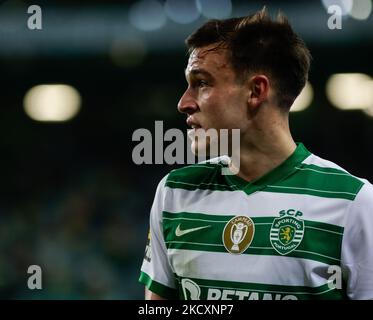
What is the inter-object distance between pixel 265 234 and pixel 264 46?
651mm

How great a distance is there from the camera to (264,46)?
235 cm

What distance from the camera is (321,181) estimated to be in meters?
2.22

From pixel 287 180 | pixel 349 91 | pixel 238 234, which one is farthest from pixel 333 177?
pixel 349 91

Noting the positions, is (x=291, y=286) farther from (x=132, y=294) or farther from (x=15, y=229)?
(x=15, y=229)

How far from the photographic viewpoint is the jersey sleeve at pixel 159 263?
2307 millimetres

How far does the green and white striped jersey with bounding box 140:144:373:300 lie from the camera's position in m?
2.08

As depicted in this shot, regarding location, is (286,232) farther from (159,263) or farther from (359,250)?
(159,263)

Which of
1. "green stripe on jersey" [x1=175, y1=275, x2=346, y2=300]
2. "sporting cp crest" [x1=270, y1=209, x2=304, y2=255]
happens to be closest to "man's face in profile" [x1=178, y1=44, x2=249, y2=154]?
"sporting cp crest" [x1=270, y1=209, x2=304, y2=255]

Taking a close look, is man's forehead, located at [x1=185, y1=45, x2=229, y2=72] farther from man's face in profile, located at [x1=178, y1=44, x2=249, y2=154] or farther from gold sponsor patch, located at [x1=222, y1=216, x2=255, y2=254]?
gold sponsor patch, located at [x1=222, y1=216, x2=255, y2=254]

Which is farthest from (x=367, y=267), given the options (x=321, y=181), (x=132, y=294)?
(x=132, y=294)

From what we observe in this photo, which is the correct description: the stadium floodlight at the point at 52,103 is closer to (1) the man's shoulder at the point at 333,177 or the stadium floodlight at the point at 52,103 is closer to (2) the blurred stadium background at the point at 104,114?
(2) the blurred stadium background at the point at 104,114

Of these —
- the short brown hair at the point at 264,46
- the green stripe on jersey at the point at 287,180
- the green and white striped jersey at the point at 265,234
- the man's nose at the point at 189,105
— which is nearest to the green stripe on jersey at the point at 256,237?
the green and white striped jersey at the point at 265,234

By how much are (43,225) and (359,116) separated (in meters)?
3.62

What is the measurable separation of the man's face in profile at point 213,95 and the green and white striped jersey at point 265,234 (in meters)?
0.17
